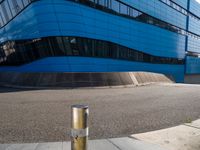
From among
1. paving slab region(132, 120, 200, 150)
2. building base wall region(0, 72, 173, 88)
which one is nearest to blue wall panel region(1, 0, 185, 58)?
building base wall region(0, 72, 173, 88)

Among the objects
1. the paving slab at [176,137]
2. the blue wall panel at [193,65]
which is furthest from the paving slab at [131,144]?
the blue wall panel at [193,65]

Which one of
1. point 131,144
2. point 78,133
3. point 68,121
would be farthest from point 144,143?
point 68,121

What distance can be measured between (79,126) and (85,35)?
27.3m

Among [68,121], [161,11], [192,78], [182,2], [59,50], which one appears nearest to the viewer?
[68,121]

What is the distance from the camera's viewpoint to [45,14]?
1128 inches

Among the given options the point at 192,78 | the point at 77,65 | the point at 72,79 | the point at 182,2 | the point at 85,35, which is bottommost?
the point at 192,78

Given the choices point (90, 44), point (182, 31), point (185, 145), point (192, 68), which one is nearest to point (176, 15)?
point (182, 31)

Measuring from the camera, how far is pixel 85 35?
30156 millimetres

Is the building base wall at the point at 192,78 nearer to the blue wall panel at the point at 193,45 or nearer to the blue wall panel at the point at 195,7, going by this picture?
the blue wall panel at the point at 193,45

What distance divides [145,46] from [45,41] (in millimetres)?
19975

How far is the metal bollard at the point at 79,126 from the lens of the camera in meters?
3.45

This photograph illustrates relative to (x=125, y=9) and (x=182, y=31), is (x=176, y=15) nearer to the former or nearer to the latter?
(x=182, y=31)

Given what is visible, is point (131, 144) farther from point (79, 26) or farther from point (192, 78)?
point (192, 78)

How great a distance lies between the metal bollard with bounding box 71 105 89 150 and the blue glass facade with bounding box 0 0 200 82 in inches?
1019
